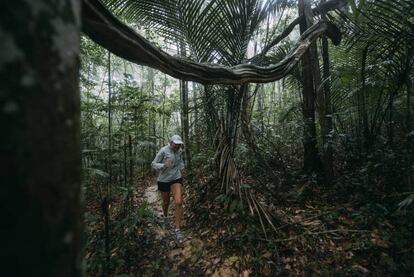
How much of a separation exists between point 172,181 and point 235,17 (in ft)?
8.02

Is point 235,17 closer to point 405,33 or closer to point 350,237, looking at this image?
point 405,33

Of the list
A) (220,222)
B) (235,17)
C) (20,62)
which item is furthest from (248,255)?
(20,62)

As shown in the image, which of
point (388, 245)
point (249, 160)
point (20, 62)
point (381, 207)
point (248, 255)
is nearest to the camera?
point (20, 62)

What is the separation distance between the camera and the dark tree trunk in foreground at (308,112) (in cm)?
394

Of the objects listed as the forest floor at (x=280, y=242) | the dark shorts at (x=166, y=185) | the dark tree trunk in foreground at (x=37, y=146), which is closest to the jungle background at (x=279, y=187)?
the forest floor at (x=280, y=242)

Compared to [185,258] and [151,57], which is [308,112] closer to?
[185,258]

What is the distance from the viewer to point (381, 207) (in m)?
3.00

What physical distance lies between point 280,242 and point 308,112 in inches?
87.6

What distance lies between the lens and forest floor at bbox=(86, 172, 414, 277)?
2502 mm

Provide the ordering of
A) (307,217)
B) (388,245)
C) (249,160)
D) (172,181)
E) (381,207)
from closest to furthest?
Answer: 1. (388,245)
2. (381,207)
3. (307,217)
4. (172,181)
5. (249,160)

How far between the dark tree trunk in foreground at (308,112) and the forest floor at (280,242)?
0.57m

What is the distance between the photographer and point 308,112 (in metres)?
4.12

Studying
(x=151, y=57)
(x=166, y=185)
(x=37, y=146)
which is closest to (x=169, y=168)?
(x=166, y=185)

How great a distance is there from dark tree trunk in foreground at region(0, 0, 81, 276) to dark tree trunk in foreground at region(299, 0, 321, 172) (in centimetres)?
381
